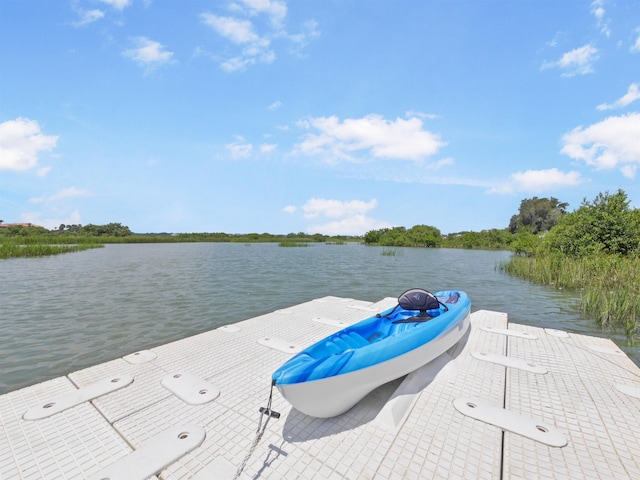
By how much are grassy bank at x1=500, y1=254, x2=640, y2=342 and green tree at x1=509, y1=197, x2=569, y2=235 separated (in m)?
38.0

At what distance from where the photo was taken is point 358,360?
6.95ft

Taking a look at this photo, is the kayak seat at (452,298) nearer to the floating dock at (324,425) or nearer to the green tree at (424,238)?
the floating dock at (324,425)

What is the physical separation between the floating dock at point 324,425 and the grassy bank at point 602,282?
321 centimetres

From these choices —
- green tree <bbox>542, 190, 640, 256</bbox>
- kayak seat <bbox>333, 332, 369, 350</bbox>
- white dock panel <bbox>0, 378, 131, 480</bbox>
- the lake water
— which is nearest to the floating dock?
white dock panel <bbox>0, 378, 131, 480</bbox>

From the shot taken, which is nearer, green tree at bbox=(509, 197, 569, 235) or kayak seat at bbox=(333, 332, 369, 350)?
kayak seat at bbox=(333, 332, 369, 350)

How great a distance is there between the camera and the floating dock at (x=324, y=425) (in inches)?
70.6

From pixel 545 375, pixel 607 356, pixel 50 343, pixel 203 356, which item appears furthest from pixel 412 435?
pixel 50 343

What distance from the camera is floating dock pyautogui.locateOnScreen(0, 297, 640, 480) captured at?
179cm

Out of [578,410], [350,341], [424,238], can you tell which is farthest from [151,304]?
[424,238]

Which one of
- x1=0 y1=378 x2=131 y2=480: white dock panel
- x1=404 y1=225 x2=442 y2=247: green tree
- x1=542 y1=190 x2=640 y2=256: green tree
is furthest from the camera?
x1=404 y1=225 x2=442 y2=247: green tree

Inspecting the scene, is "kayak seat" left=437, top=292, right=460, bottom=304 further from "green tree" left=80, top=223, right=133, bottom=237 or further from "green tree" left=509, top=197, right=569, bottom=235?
"green tree" left=80, top=223, right=133, bottom=237

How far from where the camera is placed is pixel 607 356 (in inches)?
145

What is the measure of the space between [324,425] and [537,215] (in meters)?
57.9

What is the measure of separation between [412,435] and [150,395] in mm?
2351
